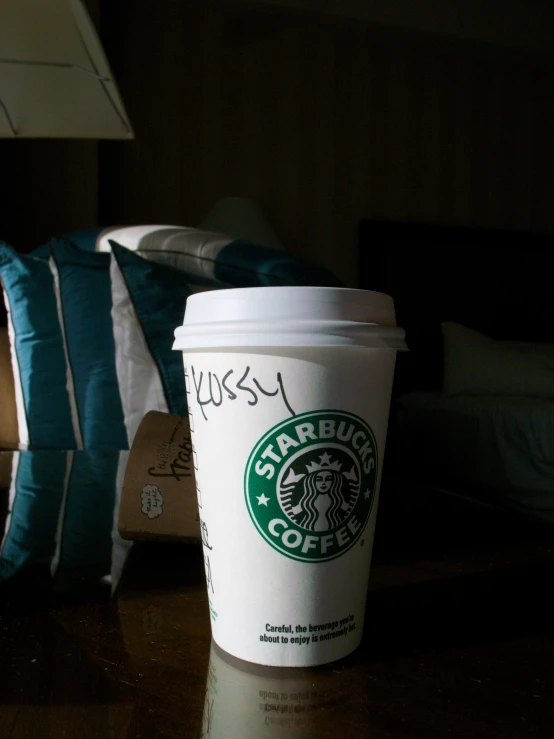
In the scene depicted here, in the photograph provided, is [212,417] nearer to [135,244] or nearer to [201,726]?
[201,726]

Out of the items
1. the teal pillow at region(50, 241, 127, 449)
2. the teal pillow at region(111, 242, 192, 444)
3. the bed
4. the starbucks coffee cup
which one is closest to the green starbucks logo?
the starbucks coffee cup

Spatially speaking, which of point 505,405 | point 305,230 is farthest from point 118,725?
point 305,230

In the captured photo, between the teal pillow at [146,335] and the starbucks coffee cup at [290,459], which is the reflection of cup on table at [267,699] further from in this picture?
the teal pillow at [146,335]

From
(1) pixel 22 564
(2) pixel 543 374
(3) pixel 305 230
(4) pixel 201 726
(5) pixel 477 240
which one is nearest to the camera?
(4) pixel 201 726

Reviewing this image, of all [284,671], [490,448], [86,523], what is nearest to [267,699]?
[284,671]

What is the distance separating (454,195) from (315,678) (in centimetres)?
368

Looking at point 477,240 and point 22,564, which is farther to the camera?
point 477,240

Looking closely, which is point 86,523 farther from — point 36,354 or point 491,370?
point 491,370

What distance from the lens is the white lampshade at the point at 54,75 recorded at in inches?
30.2

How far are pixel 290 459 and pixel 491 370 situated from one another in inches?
99.1

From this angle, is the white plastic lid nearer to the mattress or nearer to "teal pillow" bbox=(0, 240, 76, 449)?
"teal pillow" bbox=(0, 240, 76, 449)

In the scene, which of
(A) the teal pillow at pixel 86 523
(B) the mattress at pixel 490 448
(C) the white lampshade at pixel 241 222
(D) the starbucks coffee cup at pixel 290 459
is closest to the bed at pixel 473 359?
(B) the mattress at pixel 490 448

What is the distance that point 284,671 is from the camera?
285mm

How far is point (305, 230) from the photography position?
330 cm
